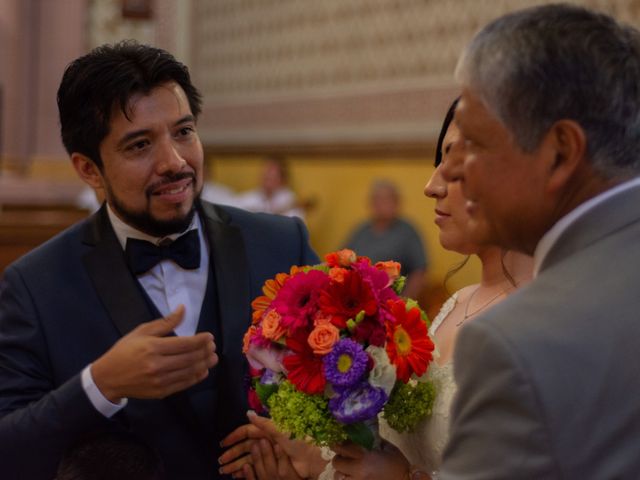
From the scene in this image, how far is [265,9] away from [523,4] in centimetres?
412

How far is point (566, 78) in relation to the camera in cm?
134

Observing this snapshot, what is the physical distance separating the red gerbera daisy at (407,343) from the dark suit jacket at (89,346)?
615mm

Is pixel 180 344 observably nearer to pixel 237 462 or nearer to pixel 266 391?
pixel 266 391

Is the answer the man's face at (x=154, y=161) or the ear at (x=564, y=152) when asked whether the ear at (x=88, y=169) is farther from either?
the ear at (x=564, y=152)

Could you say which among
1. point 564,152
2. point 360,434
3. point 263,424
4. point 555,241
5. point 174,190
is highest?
point 564,152

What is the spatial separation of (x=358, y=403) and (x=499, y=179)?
678mm

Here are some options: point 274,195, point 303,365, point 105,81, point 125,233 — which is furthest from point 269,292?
point 274,195

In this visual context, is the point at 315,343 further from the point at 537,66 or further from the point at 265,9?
the point at 265,9

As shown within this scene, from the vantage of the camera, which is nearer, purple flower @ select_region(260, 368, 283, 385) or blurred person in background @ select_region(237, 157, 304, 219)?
purple flower @ select_region(260, 368, 283, 385)

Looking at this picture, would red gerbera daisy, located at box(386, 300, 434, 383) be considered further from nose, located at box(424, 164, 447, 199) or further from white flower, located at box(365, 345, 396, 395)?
nose, located at box(424, 164, 447, 199)

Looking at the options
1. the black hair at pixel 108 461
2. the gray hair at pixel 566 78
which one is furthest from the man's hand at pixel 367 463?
the gray hair at pixel 566 78

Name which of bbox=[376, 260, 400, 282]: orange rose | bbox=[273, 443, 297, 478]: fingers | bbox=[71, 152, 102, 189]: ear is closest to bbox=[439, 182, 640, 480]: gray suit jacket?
bbox=[376, 260, 400, 282]: orange rose

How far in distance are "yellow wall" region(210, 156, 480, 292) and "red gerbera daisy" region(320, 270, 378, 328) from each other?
5236mm

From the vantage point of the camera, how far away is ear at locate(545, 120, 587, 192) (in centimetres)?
135
